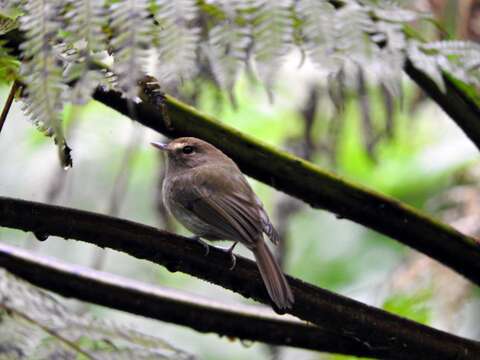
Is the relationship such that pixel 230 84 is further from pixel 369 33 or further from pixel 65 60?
pixel 369 33

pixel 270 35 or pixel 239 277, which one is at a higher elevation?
pixel 270 35

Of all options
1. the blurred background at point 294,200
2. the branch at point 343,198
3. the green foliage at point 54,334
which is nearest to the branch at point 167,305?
the green foliage at point 54,334

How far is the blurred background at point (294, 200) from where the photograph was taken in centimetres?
291

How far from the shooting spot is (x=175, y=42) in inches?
58.0

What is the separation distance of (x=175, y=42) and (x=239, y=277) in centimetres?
45

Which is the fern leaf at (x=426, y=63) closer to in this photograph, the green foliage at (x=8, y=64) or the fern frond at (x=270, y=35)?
the fern frond at (x=270, y=35)

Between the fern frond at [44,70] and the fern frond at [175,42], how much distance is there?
17 centimetres

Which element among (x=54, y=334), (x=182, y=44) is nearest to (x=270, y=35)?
(x=182, y=44)

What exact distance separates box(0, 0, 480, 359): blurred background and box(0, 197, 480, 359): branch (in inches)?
36.6

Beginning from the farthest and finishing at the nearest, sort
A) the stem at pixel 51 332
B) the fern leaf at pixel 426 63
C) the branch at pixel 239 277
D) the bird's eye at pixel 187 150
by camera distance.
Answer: the bird's eye at pixel 187 150 → the stem at pixel 51 332 → the fern leaf at pixel 426 63 → the branch at pixel 239 277

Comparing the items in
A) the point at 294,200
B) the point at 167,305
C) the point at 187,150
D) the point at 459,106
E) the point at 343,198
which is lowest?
the point at 294,200

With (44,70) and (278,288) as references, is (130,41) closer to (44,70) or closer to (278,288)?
(44,70)

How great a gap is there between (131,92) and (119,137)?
109 inches

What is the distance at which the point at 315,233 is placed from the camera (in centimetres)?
396
